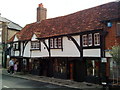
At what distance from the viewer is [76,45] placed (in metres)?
16.7

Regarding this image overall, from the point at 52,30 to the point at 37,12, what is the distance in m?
7.04

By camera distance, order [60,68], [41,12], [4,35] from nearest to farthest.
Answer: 1. [60,68]
2. [41,12]
3. [4,35]

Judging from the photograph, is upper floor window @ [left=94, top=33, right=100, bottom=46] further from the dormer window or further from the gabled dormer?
the dormer window

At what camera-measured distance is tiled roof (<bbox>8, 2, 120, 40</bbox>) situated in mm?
15758

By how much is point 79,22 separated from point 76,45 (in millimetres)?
2971

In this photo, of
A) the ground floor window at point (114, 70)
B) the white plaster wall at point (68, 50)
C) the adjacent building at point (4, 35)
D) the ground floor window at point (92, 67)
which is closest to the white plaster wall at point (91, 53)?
the ground floor window at point (92, 67)

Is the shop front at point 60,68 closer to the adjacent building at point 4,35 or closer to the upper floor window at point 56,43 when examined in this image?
the upper floor window at point 56,43

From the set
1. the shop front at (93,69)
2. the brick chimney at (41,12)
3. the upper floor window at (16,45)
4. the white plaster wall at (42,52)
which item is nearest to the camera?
the shop front at (93,69)

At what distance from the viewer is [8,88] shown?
1337 centimetres

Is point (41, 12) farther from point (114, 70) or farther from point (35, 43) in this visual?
point (114, 70)

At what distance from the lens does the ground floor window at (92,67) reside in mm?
15383

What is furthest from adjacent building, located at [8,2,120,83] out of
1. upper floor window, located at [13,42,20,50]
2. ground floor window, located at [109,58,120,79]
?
upper floor window, located at [13,42,20,50]

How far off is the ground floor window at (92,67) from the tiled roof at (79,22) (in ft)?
10.1

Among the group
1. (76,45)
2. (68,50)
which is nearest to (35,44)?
(68,50)
